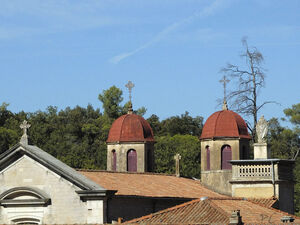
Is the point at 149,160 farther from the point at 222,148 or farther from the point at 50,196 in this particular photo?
the point at 50,196

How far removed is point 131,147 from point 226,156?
5630 millimetres

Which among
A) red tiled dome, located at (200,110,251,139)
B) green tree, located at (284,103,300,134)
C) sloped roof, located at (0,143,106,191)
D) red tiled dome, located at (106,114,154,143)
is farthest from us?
green tree, located at (284,103,300,134)

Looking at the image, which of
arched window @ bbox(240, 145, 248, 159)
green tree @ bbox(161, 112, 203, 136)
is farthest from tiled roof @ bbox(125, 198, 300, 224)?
green tree @ bbox(161, 112, 203, 136)

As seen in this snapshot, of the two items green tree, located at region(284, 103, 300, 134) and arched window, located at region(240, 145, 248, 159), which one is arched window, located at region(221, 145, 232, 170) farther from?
green tree, located at region(284, 103, 300, 134)

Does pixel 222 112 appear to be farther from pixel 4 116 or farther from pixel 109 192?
pixel 4 116

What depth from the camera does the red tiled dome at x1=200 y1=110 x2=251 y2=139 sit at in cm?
4400

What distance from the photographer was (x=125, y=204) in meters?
34.3

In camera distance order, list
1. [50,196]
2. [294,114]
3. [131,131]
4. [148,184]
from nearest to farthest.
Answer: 1. [50,196]
2. [148,184]
3. [131,131]
4. [294,114]

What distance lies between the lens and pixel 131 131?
153 feet

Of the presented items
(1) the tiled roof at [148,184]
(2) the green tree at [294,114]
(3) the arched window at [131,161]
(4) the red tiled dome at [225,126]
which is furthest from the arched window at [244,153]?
(2) the green tree at [294,114]

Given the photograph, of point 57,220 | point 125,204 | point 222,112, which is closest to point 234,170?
point 222,112

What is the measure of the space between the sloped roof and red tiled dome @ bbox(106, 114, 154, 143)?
42.8 feet

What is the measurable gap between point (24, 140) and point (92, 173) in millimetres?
4235

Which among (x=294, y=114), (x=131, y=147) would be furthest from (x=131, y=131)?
(x=294, y=114)
